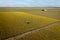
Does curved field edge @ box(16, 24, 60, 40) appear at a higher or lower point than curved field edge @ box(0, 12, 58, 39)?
lower

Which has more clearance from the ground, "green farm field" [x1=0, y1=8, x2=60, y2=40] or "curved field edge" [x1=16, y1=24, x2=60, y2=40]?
"green farm field" [x1=0, y1=8, x2=60, y2=40]

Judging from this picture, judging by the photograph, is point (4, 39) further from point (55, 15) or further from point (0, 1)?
point (55, 15)

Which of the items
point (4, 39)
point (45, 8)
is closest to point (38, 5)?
point (45, 8)

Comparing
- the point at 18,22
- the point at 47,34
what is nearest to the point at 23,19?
the point at 18,22

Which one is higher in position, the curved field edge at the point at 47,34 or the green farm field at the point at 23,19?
the green farm field at the point at 23,19
